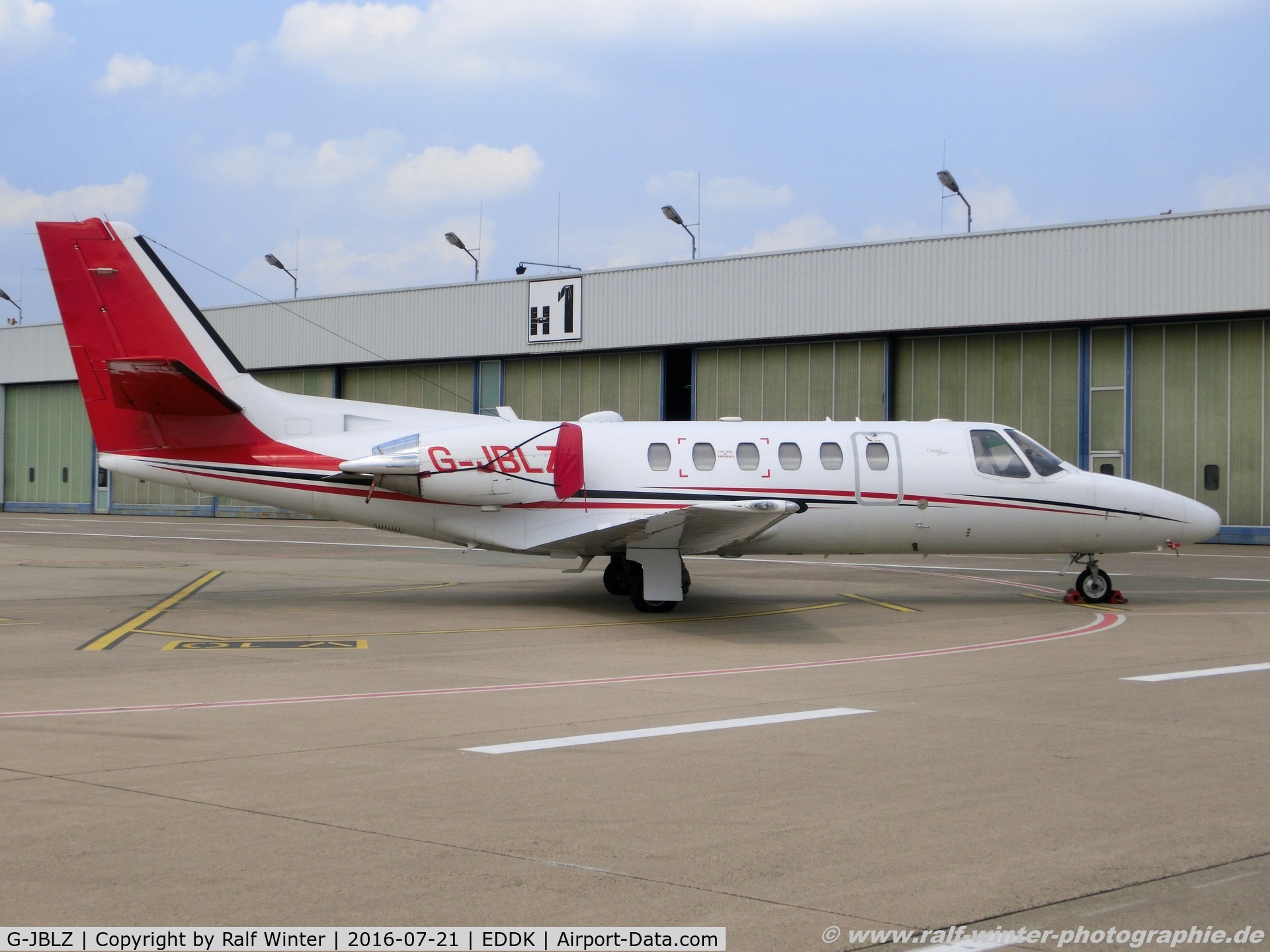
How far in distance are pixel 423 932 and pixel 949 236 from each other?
38.9m

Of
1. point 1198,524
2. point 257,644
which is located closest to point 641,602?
point 257,644

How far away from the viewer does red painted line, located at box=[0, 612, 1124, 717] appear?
10188 millimetres

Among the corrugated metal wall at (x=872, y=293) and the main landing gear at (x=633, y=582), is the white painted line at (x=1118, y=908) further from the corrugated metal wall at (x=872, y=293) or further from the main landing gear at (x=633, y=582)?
the corrugated metal wall at (x=872, y=293)

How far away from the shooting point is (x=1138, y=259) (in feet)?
124

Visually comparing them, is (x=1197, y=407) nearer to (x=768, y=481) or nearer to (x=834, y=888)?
(x=768, y=481)

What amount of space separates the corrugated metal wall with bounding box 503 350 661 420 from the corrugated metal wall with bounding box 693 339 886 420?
7.33 feet

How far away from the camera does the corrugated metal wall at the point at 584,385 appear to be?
4797 centimetres

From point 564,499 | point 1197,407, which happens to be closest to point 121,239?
point 564,499

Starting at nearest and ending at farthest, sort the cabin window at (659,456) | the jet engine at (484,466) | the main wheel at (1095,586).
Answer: the jet engine at (484,466), the cabin window at (659,456), the main wheel at (1095,586)

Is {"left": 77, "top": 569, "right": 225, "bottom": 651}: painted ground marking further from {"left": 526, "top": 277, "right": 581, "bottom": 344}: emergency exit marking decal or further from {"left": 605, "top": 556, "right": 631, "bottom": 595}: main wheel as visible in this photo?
{"left": 526, "top": 277, "right": 581, "bottom": 344}: emergency exit marking decal

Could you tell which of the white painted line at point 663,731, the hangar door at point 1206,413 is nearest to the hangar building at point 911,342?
the hangar door at point 1206,413

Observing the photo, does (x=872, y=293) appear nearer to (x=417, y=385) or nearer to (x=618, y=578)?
(x=417, y=385)

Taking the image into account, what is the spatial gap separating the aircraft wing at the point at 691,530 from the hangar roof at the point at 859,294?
83.2 feet

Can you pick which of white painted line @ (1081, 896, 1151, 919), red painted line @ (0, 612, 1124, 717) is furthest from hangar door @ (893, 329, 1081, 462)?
white painted line @ (1081, 896, 1151, 919)
